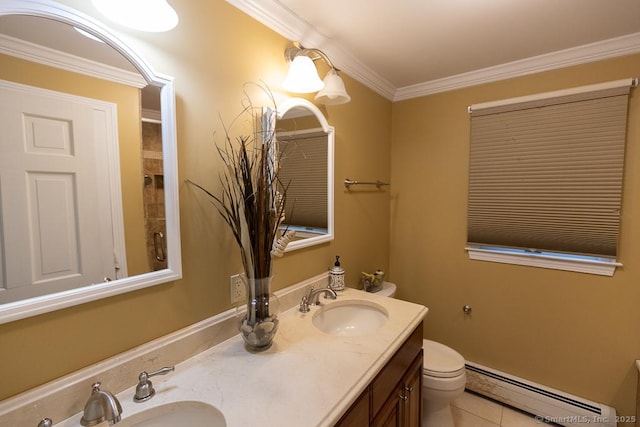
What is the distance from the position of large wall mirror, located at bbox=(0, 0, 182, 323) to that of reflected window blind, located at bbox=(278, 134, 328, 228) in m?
0.62

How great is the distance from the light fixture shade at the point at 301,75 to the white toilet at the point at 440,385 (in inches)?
64.9

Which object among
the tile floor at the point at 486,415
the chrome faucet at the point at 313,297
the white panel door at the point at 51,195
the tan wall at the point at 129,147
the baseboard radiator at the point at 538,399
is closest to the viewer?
the white panel door at the point at 51,195

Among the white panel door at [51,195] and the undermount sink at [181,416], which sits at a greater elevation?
the white panel door at [51,195]

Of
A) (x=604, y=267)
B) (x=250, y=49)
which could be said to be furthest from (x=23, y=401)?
(x=604, y=267)

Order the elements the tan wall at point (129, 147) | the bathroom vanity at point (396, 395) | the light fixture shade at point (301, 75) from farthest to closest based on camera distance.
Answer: the light fixture shade at point (301, 75) → the bathroom vanity at point (396, 395) → the tan wall at point (129, 147)

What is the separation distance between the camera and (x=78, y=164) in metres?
0.80

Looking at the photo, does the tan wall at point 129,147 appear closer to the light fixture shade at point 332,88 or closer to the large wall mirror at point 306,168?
the large wall mirror at point 306,168

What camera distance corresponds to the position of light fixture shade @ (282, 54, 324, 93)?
1328 millimetres

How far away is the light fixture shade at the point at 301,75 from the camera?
1.33 meters

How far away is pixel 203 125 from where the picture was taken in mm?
1092

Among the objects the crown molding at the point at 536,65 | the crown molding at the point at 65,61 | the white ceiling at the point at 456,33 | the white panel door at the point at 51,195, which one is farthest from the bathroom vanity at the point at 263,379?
the crown molding at the point at 536,65

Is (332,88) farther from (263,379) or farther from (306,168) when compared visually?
(263,379)

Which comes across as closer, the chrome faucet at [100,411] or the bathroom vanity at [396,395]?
the chrome faucet at [100,411]

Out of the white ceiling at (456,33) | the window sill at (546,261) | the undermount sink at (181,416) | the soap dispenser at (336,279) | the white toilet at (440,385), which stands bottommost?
the white toilet at (440,385)
